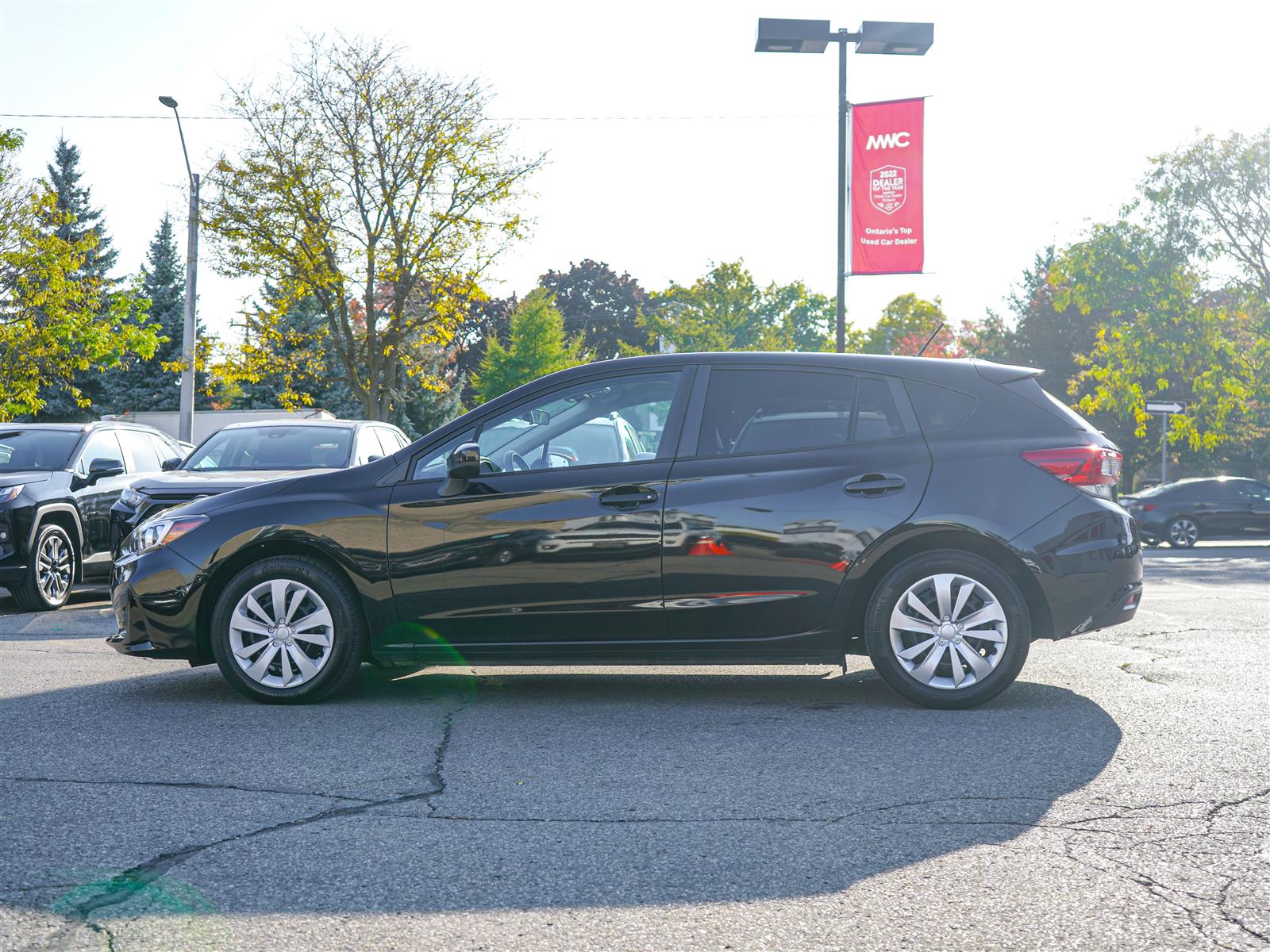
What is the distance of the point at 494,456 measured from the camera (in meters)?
6.16

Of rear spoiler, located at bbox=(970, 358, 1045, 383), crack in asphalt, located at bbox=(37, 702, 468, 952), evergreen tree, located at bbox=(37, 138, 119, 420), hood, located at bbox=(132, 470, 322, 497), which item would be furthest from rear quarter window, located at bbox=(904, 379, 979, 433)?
evergreen tree, located at bbox=(37, 138, 119, 420)

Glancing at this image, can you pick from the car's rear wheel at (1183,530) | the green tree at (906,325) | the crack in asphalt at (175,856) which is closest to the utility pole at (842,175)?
the car's rear wheel at (1183,530)

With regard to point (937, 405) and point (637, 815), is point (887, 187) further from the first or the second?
point (637, 815)

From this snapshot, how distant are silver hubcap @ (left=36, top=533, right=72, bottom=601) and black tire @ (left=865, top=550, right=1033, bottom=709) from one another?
26.1 ft

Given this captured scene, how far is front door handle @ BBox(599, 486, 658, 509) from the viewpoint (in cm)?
592

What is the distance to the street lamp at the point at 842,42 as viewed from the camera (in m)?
18.3

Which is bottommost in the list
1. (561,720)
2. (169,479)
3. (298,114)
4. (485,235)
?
(561,720)

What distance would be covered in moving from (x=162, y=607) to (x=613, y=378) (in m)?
2.51

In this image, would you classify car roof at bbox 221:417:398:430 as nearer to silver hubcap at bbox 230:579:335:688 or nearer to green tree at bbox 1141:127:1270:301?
silver hubcap at bbox 230:579:335:688

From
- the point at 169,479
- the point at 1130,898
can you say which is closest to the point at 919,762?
the point at 1130,898

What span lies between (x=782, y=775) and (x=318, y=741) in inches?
78.0

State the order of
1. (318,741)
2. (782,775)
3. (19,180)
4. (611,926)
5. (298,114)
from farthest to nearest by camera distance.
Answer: (298,114)
(19,180)
(318,741)
(782,775)
(611,926)

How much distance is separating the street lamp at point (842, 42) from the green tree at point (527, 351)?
4448 centimetres

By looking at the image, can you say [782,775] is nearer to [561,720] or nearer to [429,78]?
[561,720]
